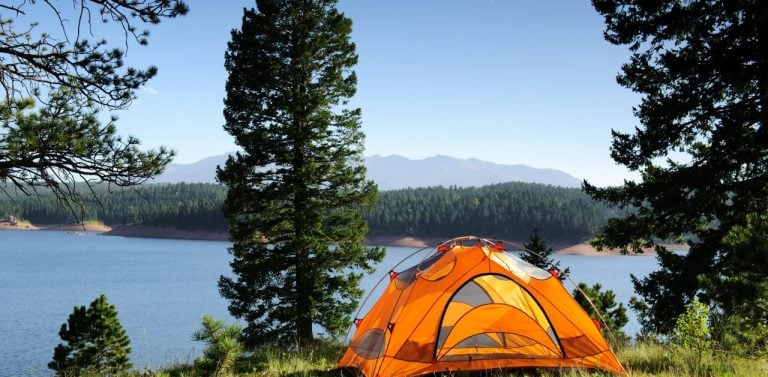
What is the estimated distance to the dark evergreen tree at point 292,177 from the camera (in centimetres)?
1488

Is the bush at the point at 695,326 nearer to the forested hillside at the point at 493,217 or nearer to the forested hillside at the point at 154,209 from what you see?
the forested hillside at the point at 154,209

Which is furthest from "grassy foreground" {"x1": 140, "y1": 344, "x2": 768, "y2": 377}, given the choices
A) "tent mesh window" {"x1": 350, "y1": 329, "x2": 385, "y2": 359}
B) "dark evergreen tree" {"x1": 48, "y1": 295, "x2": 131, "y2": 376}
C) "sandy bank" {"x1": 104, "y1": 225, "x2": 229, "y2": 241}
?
"sandy bank" {"x1": 104, "y1": 225, "x2": 229, "y2": 241}

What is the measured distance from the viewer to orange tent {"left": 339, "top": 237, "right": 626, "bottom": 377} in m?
7.78

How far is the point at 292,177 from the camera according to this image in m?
15.1

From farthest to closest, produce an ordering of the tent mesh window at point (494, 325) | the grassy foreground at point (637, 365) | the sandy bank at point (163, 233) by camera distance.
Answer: the sandy bank at point (163, 233), the tent mesh window at point (494, 325), the grassy foreground at point (637, 365)

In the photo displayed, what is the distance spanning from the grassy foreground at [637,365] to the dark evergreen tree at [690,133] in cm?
182

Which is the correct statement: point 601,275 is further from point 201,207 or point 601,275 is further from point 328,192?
point 201,207

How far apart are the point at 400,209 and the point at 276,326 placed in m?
99.5

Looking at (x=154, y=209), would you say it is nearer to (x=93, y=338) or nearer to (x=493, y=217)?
(x=493, y=217)

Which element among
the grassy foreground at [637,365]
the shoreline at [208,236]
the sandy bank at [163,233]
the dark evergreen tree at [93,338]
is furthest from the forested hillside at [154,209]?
the grassy foreground at [637,365]

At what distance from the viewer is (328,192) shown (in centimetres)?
Answer: 1544

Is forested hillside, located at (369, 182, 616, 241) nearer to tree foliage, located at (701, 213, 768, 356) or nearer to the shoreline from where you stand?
the shoreline

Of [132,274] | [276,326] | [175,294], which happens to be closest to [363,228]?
[276,326]

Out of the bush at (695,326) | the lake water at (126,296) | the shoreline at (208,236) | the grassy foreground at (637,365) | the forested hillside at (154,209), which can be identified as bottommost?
the lake water at (126,296)
